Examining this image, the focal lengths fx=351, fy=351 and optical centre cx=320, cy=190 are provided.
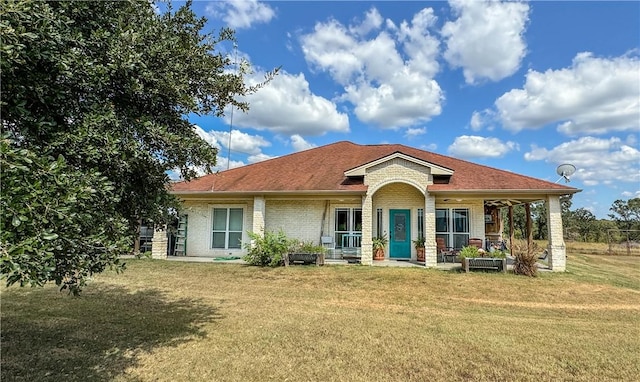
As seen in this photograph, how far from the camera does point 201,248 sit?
706 inches

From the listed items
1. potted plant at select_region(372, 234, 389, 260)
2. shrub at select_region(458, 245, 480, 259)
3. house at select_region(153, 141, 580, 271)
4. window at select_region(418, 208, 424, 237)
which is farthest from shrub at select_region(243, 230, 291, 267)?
shrub at select_region(458, 245, 480, 259)

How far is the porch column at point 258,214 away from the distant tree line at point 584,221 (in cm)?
2826

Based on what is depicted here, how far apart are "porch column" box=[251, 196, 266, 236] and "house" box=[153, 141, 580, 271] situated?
0.05 m

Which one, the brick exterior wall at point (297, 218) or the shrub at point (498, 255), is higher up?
the brick exterior wall at point (297, 218)

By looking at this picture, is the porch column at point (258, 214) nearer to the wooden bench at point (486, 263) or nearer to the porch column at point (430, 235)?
the porch column at point (430, 235)

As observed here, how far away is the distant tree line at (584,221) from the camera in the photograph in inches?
1387

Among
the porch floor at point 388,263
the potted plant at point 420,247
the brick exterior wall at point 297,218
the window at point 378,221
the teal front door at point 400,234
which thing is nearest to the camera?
the porch floor at point 388,263

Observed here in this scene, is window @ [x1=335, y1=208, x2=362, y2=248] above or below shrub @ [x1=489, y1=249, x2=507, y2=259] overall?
above

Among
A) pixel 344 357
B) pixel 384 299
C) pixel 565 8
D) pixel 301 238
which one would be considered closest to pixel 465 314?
pixel 384 299

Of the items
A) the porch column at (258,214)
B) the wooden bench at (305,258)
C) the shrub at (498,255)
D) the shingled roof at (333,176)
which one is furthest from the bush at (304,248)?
the shrub at (498,255)

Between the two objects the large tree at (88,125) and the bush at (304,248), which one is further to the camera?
the bush at (304,248)

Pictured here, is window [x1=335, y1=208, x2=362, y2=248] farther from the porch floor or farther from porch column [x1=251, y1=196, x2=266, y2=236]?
porch column [x1=251, y1=196, x2=266, y2=236]

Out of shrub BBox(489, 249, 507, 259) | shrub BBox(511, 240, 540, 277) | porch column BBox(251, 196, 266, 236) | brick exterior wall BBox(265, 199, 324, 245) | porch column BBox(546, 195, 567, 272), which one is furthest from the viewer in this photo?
brick exterior wall BBox(265, 199, 324, 245)

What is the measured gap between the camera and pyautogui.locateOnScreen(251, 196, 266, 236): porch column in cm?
1638
